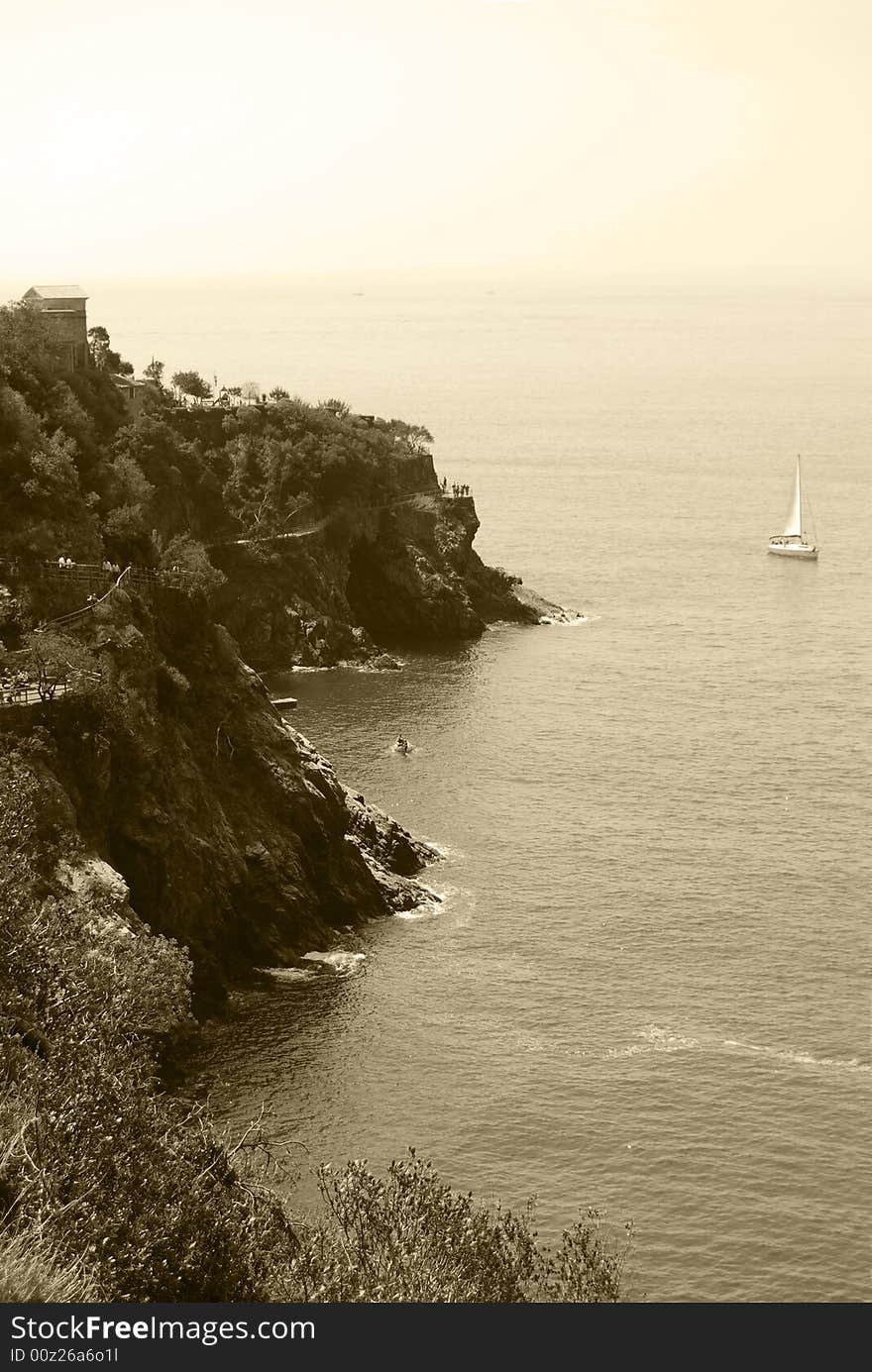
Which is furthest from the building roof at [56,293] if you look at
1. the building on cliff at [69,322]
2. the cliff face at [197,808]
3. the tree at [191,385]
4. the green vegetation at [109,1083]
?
the cliff face at [197,808]

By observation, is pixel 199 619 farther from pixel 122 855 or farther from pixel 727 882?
pixel 727 882

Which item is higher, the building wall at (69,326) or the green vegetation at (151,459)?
the building wall at (69,326)

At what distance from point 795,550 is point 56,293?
272ft

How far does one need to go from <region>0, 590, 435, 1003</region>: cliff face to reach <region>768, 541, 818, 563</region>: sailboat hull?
98.3m

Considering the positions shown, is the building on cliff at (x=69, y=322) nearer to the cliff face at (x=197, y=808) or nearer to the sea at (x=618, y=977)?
the sea at (x=618, y=977)

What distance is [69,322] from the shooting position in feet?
468

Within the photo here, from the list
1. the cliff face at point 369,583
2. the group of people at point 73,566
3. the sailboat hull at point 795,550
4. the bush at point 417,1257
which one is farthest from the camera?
the sailboat hull at point 795,550

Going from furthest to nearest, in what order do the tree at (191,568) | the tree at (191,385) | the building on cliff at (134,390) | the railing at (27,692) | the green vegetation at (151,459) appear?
the tree at (191,385) < the building on cliff at (134,390) < the green vegetation at (151,459) < the tree at (191,568) < the railing at (27,692)

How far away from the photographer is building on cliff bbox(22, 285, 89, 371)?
14112cm

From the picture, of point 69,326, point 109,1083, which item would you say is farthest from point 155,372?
point 109,1083

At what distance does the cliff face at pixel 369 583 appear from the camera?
15212cm

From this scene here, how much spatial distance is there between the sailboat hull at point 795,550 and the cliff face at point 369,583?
120 feet

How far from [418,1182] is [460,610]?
107 meters

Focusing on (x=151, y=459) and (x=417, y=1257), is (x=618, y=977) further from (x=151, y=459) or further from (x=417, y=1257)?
(x=151, y=459)
